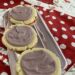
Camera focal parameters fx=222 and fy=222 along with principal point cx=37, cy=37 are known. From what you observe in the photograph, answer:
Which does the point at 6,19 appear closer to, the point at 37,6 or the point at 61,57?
the point at 37,6

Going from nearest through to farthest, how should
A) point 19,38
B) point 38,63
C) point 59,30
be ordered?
1. point 38,63
2. point 19,38
3. point 59,30

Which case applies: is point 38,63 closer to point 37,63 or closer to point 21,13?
point 37,63

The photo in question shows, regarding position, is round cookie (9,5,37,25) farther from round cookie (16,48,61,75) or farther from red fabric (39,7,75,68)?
round cookie (16,48,61,75)

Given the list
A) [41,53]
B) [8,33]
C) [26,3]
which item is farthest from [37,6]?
[41,53]

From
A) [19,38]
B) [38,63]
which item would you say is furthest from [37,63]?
[19,38]

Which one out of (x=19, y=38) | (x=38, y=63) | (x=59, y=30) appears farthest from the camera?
(x=59, y=30)

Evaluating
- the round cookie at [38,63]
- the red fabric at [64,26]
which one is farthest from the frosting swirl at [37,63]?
the red fabric at [64,26]

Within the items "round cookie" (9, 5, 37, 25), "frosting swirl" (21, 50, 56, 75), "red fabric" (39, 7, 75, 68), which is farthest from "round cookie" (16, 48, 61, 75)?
"round cookie" (9, 5, 37, 25)
